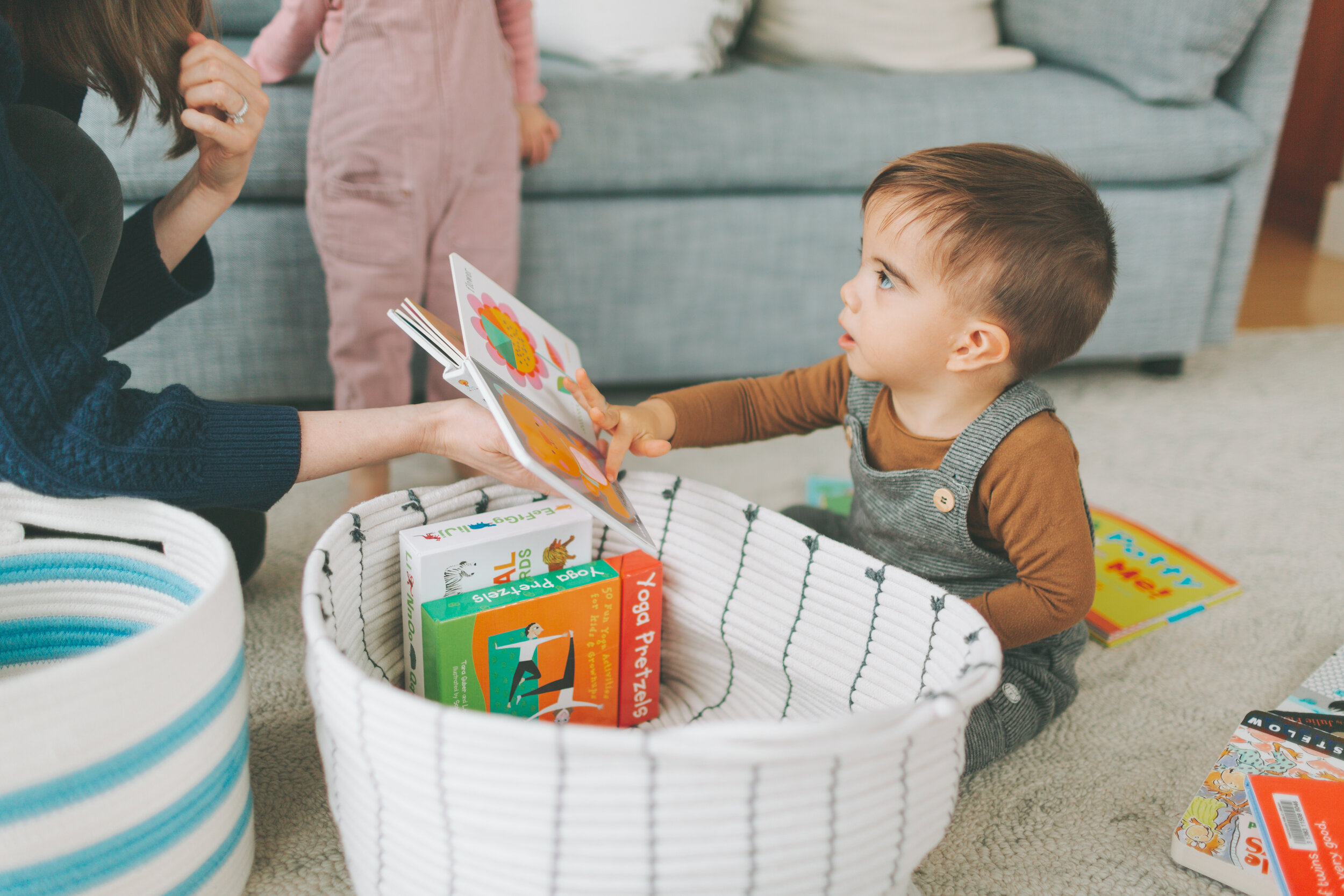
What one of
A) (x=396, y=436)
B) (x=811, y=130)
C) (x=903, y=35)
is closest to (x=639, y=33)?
(x=811, y=130)

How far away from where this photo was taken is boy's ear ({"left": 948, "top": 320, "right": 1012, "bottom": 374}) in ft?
2.40

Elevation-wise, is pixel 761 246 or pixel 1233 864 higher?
pixel 761 246

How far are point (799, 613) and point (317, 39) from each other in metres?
0.83

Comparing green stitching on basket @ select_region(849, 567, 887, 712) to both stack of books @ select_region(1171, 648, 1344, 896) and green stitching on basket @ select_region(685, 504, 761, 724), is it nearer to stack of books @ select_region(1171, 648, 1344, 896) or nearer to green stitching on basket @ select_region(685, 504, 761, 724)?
green stitching on basket @ select_region(685, 504, 761, 724)

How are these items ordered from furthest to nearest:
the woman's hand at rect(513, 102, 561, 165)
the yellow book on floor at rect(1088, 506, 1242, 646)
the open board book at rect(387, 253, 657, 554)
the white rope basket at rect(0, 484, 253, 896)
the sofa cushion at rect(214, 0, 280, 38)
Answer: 1. the sofa cushion at rect(214, 0, 280, 38)
2. the woman's hand at rect(513, 102, 561, 165)
3. the yellow book on floor at rect(1088, 506, 1242, 646)
4. the open board book at rect(387, 253, 657, 554)
5. the white rope basket at rect(0, 484, 253, 896)

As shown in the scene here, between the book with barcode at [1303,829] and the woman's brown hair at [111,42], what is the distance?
0.95 m

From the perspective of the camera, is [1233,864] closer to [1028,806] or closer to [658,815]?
[1028,806]

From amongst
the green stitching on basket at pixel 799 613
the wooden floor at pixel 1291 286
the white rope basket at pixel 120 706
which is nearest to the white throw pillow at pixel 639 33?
the green stitching on basket at pixel 799 613

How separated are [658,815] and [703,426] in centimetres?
45

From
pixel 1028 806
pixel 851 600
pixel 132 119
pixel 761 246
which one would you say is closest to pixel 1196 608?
pixel 1028 806

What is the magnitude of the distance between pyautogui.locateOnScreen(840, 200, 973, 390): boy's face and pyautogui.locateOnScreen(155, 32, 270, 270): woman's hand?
1.60 ft

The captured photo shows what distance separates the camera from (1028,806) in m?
0.73

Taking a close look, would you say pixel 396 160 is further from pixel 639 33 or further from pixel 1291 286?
pixel 1291 286

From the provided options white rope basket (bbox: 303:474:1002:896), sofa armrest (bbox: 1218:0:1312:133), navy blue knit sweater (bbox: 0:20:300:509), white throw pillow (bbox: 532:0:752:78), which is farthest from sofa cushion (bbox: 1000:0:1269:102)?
navy blue knit sweater (bbox: 0:20:300:509)
